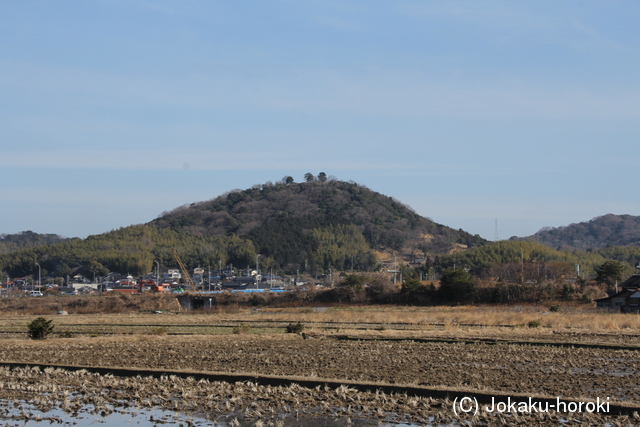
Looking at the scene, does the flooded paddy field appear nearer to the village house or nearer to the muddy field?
the muddy field

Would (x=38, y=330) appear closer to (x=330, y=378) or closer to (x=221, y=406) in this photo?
(x=330, y=378)

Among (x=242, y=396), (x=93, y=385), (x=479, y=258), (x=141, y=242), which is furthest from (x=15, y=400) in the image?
(x=141, y=242)

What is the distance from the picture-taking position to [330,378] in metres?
15.3

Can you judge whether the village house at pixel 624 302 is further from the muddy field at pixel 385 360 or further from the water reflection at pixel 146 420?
the water reflection at pixel 146 420

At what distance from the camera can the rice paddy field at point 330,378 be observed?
1172 centimetres

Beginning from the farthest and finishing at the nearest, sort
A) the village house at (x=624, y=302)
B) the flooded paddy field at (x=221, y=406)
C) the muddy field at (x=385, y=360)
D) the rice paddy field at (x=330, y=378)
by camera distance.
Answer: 1. the village house at (x=624, y=302)
2. the muddy field at (x=385, y=360)
3. the rice paddy field at (x=330, y=378)
4. the flooded paddy field at (x=221, y=406)

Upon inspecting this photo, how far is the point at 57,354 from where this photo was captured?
21766 millimetres

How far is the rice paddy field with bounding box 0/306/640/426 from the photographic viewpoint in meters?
11.7

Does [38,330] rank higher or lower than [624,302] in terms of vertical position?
higher

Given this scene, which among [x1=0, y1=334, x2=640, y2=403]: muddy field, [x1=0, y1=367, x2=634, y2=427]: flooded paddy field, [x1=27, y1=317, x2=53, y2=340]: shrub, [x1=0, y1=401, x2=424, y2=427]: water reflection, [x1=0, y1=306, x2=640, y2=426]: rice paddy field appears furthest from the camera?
[x1=27, y1=317, x2=53, y2=340]: shrub

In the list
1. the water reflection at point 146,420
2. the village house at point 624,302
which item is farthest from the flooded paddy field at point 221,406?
the village house at point 624,302

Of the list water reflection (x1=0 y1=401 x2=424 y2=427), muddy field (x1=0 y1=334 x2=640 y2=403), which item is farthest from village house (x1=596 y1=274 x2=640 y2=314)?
water reflection (x1=0 y1=401 x2=424 y2=427)

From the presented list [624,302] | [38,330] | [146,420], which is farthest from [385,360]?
[624,302]

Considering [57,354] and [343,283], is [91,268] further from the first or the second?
[57,354]
